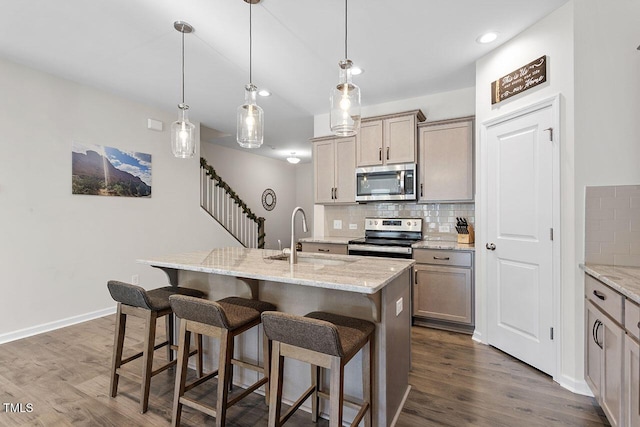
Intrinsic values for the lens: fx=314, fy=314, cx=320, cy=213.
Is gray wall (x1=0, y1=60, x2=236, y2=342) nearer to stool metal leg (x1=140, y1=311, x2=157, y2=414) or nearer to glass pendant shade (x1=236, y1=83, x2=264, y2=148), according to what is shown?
stool metal leg (x1=140, y1=311, x2=157, y2=414)

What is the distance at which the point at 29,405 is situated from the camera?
80.4 inches

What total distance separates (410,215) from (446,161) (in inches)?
33.7

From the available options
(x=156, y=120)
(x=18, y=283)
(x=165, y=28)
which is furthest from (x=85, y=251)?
(x=165, y=28)

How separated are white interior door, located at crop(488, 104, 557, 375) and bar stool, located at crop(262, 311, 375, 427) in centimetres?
160

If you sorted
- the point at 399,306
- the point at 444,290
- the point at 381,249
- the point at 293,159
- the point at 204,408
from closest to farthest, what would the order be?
the point at 204,408
the point at 399,306
the point at 444,290
the point at 381,249
the point at 293,159

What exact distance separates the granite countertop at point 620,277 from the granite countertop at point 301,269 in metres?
1.04

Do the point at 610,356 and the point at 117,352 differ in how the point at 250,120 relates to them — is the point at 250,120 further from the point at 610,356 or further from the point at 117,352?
the point at 610,356

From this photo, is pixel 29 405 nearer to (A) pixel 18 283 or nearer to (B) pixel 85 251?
(A) pixel 18 283

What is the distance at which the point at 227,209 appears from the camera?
5.91 meters

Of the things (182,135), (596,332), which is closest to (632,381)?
(596,332)

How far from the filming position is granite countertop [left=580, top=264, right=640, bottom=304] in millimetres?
1489

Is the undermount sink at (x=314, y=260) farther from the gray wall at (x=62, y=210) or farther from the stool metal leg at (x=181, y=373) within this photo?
the gray wall at (x=62, y=210)

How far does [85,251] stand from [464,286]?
421 cm

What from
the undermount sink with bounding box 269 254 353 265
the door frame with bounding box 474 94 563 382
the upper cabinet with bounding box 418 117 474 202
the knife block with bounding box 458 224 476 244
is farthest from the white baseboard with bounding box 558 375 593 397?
the upper cabinet with bounding box 418 117 474 202
